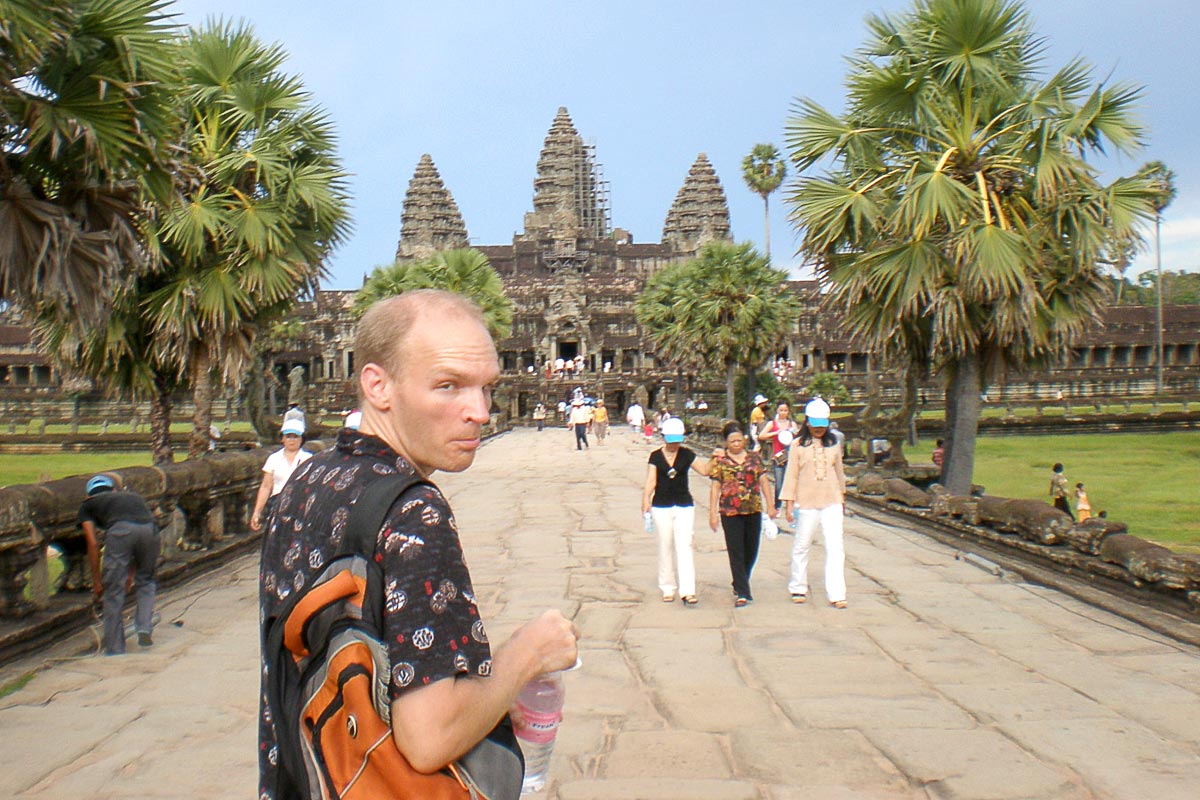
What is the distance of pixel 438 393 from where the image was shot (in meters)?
2.03

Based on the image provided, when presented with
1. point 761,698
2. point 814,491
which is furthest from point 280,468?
point 761,698

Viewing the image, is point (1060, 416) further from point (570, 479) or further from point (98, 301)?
point (98, 301)

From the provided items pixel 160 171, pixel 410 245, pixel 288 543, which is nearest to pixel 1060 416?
pixel 160 171

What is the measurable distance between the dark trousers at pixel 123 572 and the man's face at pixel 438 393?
5.48 meters

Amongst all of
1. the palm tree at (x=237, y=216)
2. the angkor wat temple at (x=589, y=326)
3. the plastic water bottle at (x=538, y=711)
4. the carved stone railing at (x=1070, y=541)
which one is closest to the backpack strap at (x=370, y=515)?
the plastic water bottle at (x=538, y=711)

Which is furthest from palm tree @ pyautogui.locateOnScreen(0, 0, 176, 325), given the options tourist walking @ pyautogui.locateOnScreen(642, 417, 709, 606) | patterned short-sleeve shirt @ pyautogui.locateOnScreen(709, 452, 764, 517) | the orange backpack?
the orange backpack

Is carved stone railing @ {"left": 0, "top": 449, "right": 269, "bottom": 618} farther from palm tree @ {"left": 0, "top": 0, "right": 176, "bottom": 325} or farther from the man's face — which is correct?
the man's face

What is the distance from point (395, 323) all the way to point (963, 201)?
11.7 meters

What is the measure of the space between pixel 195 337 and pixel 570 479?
879 cm

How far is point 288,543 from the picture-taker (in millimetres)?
1942

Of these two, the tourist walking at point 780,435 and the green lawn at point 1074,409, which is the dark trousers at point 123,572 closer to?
the tourist walking at point 780,435

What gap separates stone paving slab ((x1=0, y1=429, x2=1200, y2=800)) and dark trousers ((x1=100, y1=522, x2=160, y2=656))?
0.18 m

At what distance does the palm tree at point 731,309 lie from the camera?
35.8 m

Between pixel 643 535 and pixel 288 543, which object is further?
pixel 643 535
